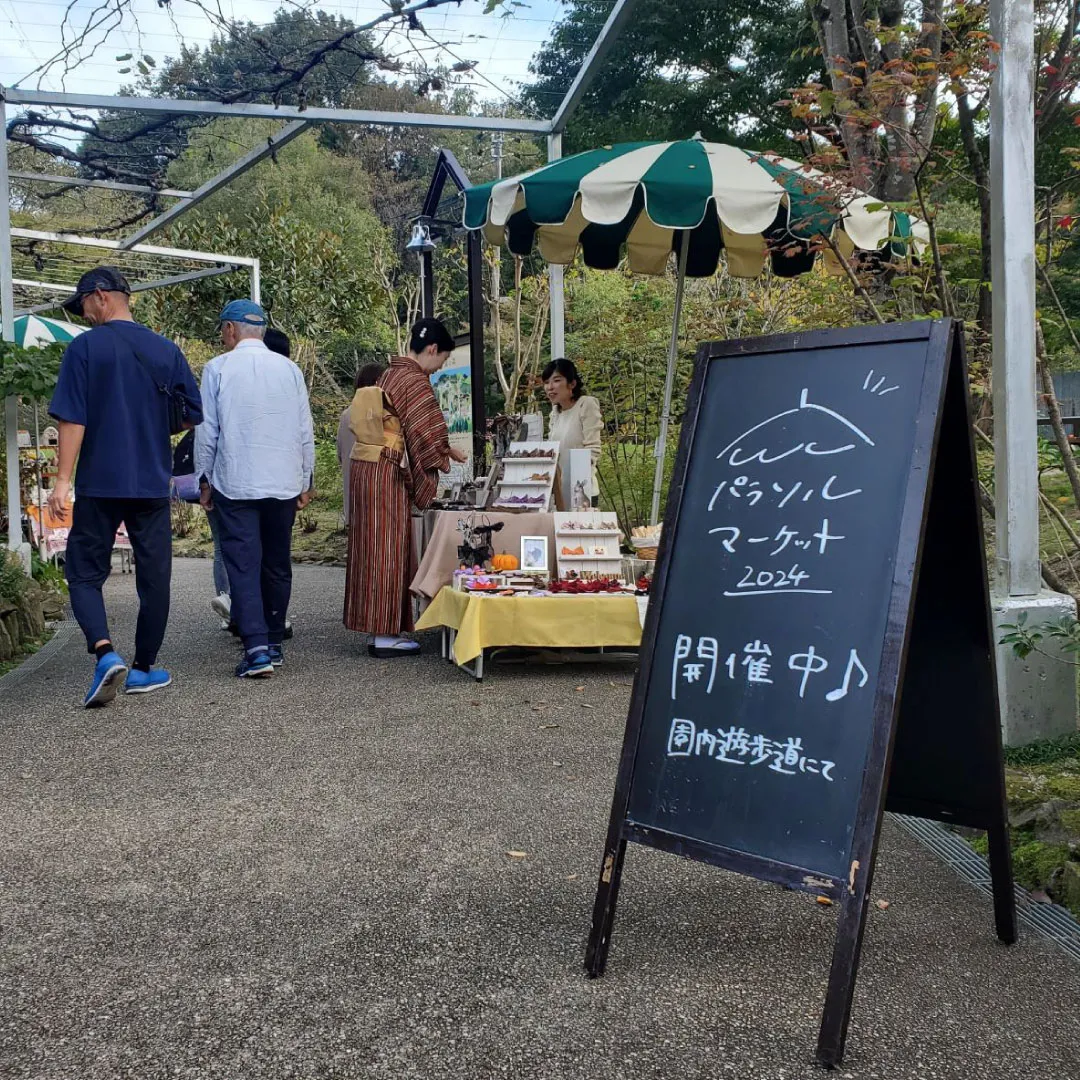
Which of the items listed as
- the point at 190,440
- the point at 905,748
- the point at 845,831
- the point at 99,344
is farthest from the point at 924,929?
the point at 190,440

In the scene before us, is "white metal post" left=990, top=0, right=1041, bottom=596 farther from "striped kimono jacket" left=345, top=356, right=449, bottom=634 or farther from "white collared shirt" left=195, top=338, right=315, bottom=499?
"white collared shirt" left=195, top=338, right=315, bottom=499

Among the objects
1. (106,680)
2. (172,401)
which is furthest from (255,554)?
(106,680)

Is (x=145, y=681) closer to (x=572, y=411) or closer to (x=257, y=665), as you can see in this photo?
(x=257, y=665)

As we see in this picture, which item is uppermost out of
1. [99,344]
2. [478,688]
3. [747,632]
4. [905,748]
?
[99,344]

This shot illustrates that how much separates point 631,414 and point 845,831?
31.1 ft

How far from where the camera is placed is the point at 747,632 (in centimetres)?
250

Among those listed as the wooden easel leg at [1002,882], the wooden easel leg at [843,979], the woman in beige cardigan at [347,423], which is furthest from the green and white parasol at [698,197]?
the wooden easel leg at [843,979]

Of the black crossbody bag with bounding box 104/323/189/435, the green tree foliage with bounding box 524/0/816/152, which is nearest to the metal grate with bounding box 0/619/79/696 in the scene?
the black crossbody bag with bounding box 104/323/189/435

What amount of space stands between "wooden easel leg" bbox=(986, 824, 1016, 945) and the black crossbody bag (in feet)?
13.4

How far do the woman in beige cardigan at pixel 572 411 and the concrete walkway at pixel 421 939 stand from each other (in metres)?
3.02

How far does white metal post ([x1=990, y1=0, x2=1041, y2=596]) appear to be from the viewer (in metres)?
3.82

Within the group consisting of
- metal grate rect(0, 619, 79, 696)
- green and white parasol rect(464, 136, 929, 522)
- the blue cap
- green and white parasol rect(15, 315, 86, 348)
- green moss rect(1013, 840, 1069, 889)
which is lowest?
metal grate rect(0, 619, 79, 696)

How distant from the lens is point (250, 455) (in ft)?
18.8

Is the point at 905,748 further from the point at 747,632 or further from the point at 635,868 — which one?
the point at 635,868
